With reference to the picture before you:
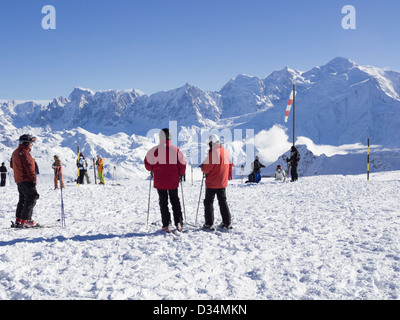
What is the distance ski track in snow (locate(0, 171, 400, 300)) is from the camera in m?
4.23

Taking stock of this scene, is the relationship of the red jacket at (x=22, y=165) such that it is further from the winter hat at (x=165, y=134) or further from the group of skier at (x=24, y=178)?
the winter hat at (x=165, y=134)

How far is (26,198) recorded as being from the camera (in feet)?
25.8

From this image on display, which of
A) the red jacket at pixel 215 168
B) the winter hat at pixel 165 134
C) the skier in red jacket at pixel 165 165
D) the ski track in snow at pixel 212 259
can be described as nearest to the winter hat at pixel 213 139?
the red jacket at pixel 215 168

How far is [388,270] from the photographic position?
475 cm

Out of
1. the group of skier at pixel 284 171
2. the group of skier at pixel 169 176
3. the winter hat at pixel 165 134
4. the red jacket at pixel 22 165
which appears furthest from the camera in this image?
the group of skier at pixel 284 171

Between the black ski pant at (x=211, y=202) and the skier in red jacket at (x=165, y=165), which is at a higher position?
the skier in red jacket at (x=165, y=165)

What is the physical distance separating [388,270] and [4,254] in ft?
21.2

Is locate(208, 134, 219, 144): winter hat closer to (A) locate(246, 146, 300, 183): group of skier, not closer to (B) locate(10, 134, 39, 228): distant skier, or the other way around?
(B) locate(10, 134, 39, 228): distant skier

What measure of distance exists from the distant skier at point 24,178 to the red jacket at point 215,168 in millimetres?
4325

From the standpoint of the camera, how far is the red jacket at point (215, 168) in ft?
24.2

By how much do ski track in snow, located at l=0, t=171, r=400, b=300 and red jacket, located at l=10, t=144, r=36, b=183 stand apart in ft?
4.33

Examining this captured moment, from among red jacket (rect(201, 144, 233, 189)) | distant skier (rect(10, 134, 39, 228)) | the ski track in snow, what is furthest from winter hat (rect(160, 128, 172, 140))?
distant skier (rect(10, 134, 39, 228))
